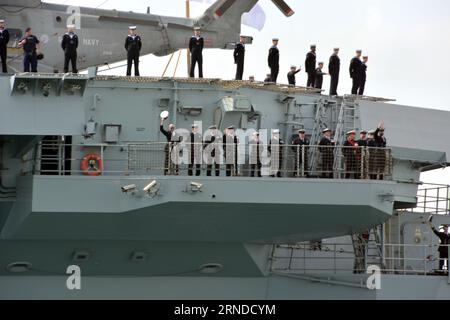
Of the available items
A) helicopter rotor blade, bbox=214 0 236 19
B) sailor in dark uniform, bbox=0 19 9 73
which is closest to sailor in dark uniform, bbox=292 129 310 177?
sailor in dark uniform, bbox=0 19 9 73

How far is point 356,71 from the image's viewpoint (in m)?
30.0

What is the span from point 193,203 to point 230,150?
4.74ft

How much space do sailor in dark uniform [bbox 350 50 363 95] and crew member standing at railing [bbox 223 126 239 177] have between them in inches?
218

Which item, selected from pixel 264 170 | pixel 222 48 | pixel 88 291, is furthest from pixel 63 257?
pixel 222 48

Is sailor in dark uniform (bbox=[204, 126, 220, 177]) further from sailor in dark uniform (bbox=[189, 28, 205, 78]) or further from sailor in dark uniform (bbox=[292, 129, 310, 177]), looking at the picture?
sailor in dark uniform (bbox=[189, 28, 205, 78])

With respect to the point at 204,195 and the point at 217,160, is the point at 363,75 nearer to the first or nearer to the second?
the point at 217,160

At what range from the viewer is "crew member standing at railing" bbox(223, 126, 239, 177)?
25203 mm

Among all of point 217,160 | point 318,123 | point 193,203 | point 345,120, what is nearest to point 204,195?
point 193,203

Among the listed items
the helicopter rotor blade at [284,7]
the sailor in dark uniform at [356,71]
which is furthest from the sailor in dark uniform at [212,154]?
the helicopter rotor blade at [284,7]

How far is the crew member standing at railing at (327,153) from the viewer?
26172mm

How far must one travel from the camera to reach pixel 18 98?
2455 centimetres

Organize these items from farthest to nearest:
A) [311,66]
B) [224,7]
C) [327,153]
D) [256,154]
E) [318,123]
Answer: [224,7], [311,66], [318,123], [327,153], [256,154]
